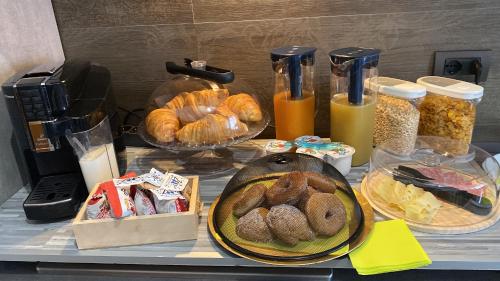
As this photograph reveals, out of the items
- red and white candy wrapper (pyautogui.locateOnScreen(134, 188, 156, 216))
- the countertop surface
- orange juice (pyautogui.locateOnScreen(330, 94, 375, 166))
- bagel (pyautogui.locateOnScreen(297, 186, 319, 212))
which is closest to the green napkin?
the countertop surface

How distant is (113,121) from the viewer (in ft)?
3.52

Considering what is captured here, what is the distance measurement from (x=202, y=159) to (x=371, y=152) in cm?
46

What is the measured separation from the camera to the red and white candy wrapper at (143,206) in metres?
0.80

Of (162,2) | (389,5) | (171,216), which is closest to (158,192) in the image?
(171,216)

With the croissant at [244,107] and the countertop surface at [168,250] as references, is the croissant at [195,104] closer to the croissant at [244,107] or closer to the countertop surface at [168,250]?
the croissant at [244,107]

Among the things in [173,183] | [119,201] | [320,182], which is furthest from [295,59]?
[119,201]

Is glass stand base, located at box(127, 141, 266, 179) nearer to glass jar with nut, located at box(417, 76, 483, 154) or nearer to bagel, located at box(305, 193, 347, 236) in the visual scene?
bagel, located at box(305, 193, 347, 236)

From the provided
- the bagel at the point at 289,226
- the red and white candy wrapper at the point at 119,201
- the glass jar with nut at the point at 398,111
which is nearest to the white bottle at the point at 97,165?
the red and white candy wrapper at the point at 119,201

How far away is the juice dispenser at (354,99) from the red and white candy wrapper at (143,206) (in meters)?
0.52

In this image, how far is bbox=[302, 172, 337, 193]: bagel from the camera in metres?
0.87

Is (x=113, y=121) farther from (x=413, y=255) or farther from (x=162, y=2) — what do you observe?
(x=413, y=255)

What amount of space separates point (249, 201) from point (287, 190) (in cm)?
8

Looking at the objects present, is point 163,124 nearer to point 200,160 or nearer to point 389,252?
point 200,160

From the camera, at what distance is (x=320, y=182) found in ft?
2.86
